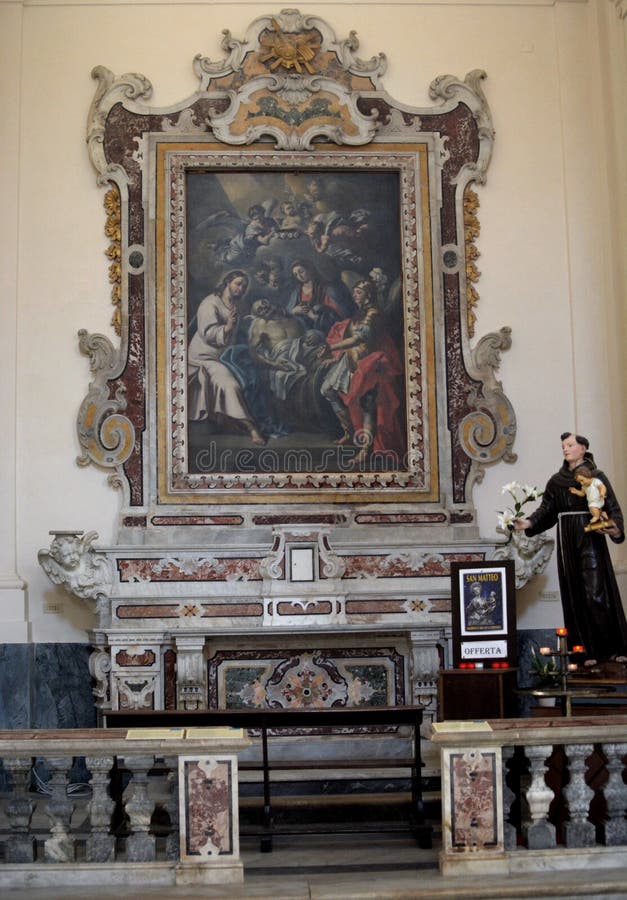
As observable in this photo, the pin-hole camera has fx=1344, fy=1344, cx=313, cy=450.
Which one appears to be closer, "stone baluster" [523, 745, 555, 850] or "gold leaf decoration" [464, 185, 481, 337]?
"stone baluster" [523, 745, 555, 850]

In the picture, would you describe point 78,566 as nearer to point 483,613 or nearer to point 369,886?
point 483,613

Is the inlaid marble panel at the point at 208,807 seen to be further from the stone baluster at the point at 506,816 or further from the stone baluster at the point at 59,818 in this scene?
the stone baluster at the point at 506,816

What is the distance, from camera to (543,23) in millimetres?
11641

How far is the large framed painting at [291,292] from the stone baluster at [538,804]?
3706 millimetres

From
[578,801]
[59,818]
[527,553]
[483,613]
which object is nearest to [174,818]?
[59,818]

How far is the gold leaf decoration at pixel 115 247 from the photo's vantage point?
11.0 meters

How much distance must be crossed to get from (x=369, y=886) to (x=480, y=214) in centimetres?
620

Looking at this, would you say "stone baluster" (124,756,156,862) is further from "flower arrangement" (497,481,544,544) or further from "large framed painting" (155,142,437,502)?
"large framed painting" (155,142,437,502)

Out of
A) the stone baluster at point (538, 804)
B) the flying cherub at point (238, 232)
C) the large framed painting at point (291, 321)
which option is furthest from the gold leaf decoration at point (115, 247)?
the stone baluster at point (538, 804)

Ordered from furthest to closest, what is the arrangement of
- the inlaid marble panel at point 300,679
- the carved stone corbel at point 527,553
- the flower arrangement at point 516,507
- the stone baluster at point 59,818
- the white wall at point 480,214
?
the white wall at point 480,214
the carved stone corbel at point 527,553
the inlaid marble panel at point 300,679
the flower arrangement at point 516,507
the stone baluster at point 59,818

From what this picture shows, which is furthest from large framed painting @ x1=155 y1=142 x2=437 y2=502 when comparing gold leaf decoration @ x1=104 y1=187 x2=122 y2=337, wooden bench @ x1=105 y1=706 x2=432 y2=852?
wooden bench @ x1=105 y1=706 x2=432 y2=852

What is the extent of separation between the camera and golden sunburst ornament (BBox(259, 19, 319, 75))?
11359 mm

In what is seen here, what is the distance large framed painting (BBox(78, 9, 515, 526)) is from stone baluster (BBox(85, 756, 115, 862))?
12.1 ft

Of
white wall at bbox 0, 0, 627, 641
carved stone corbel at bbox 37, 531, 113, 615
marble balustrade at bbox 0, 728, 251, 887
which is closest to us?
marble balustrade at bbox 0, 728, 251, 887
